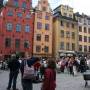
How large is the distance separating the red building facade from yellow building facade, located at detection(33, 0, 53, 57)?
50.4 inches

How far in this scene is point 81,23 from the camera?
62094 mm

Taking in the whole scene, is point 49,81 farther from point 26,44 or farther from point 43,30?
point 43,30

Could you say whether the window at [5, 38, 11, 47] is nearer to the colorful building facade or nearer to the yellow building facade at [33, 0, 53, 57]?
the yellow building facade at [33, 0, 53, 57]

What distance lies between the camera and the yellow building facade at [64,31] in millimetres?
56094

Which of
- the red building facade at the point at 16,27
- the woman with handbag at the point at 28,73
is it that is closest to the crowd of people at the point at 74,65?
the woman with handbag at the point at 28,73

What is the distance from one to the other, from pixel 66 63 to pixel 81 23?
3577cm

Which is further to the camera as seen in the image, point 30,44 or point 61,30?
point 61,30

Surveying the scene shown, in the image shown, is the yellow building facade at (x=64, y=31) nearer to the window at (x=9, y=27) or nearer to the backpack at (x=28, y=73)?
the window at (x=9, y=27)

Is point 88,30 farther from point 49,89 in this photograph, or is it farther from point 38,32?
point 49,89

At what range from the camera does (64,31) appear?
5788cm

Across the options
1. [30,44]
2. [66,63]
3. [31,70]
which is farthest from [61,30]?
[31,70]

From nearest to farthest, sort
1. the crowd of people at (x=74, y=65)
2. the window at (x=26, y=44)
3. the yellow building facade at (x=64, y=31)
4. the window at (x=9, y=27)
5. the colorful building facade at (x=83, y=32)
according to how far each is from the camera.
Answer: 1. the crowd of people at (x=74, y=65)
2. the window at (x=9, y=27)
3. the window at (x=26, y=44)
4. the yellow building facade at (x=64, y=31)
5. the colorful building facade at (x=83, y=32)

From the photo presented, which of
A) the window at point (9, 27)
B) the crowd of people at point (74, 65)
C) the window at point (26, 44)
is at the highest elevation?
the window at point (9, 27)

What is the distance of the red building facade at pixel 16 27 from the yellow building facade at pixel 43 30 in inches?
50.4
